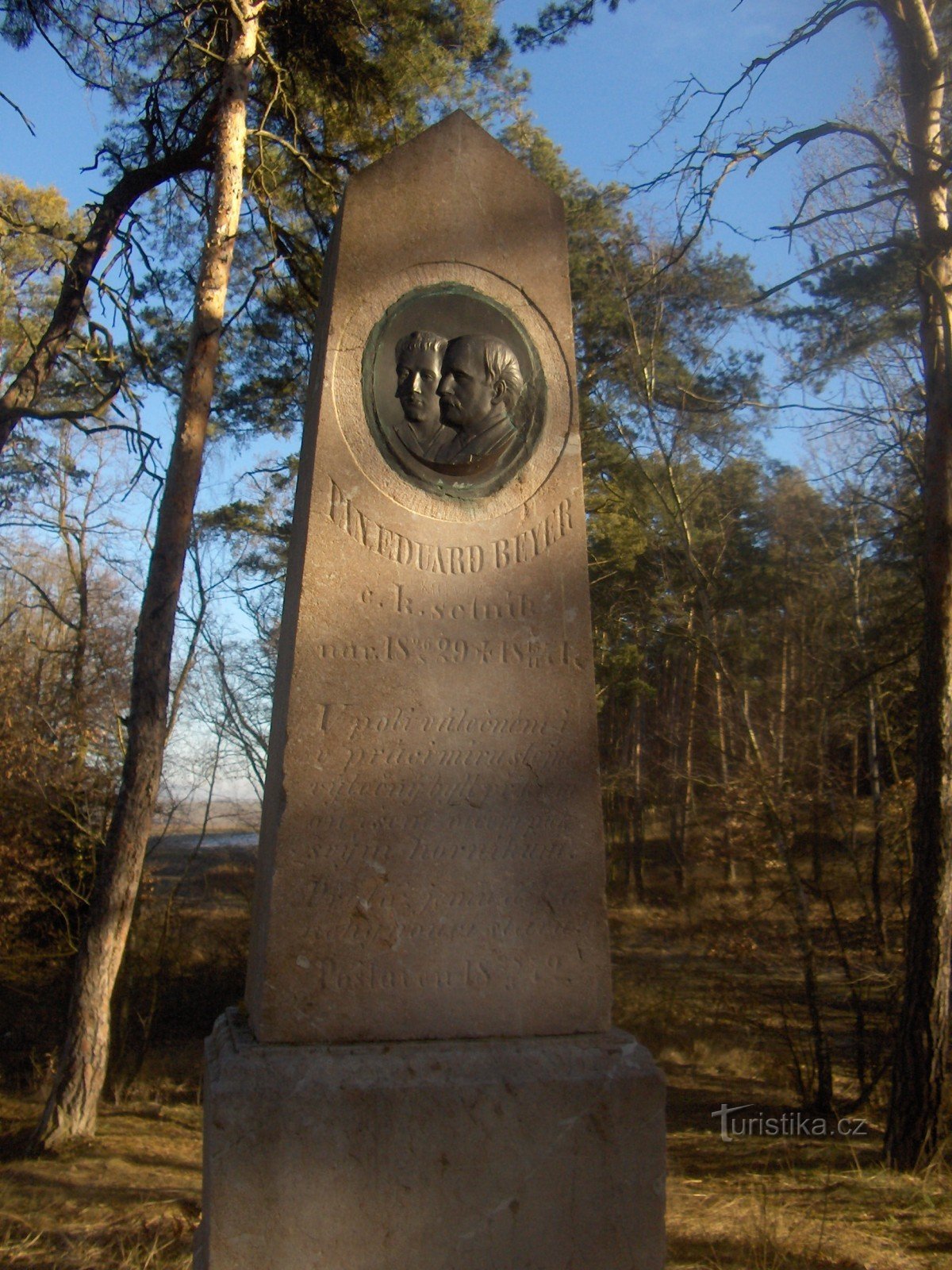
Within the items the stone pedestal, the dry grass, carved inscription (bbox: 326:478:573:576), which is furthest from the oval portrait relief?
the dry grass

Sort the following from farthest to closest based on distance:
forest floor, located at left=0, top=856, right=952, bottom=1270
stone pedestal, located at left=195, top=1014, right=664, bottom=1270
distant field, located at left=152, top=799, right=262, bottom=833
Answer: distant field, located at left=152, top=799, right=262, bottom=833 < forest floor, located at left=0, top=856, right=952, bottom=1270 < stone pedestal, located at left=195, top=1014, right=664, bottom=1270

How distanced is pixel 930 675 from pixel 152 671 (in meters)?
5.95

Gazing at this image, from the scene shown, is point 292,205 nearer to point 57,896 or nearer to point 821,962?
point 57,896

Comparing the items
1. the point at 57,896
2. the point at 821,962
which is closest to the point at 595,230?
the point at 821,962

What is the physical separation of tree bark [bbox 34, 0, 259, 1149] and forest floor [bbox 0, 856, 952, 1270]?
2.00 feet

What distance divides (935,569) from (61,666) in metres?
15.3

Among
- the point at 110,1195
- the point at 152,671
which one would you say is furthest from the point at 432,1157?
the point at 152,671

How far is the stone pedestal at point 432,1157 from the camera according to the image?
2.20 meters

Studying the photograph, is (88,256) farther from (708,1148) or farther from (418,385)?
(708,1148)

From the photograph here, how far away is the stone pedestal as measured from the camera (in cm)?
220

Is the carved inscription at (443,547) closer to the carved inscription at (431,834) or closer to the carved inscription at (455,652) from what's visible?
the carved inscription at (455,652)

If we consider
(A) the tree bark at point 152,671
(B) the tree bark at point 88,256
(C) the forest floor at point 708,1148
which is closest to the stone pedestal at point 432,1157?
(C) the forest floor at point 708,1148

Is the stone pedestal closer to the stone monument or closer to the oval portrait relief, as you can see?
the stone monument

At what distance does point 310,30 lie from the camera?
8.45m
